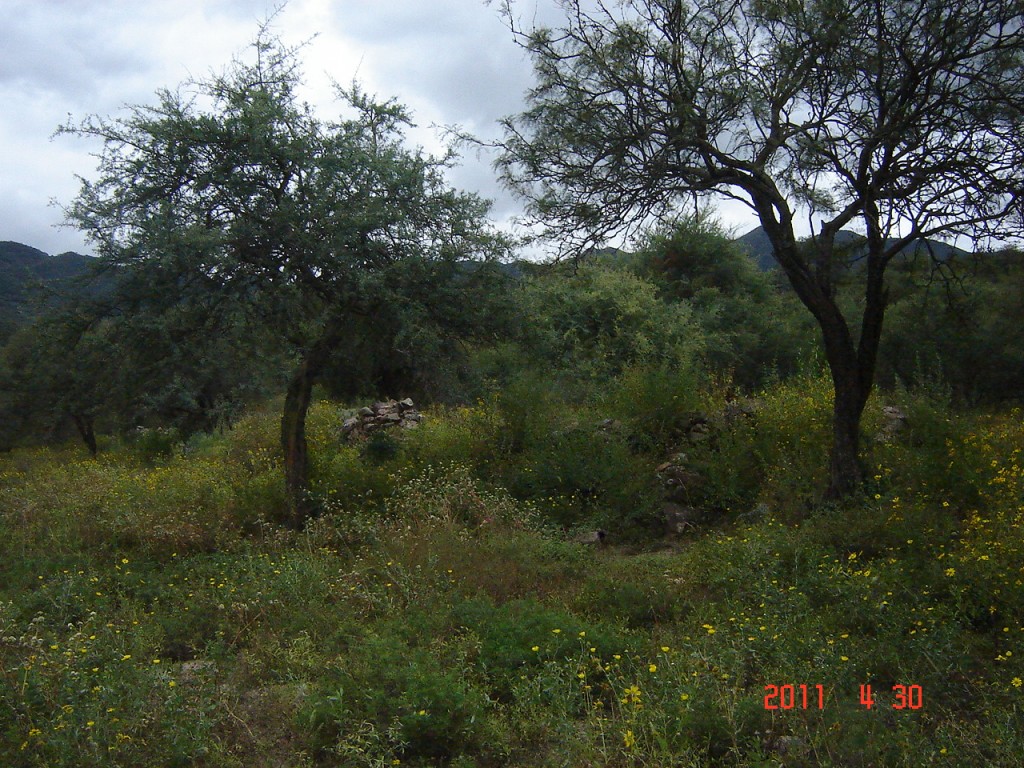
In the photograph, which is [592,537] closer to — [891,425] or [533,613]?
[533,613]

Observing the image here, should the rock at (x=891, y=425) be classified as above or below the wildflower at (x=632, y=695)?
above

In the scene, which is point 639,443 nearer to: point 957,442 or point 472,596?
point 957,442

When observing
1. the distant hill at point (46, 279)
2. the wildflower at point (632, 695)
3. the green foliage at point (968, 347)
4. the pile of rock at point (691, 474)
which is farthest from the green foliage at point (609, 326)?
the wildflower at point (632, 695)

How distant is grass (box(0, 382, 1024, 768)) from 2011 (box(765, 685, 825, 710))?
3cm

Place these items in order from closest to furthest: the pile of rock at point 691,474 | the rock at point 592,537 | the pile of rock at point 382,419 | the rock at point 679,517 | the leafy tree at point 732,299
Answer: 1. the rock at point 592,537
2. the rock at point 679,517
3. the pile of rock at point 691,474
4. the pile of rock at point 382,419
5. the leafy tree at point 732,299

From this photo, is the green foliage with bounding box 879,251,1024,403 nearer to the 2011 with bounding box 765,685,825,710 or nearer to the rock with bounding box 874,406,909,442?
the rock with bounding box 874,406,909,442

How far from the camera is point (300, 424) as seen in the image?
9617mm

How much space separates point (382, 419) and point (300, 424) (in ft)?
10.4

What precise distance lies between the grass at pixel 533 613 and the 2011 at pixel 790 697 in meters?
0.03

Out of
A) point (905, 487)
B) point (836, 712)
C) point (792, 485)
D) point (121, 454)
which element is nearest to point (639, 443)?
point (792, 485)

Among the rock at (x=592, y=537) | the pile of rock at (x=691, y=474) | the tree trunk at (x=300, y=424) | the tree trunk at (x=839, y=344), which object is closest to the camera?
the tree trunk at (x=839, y=344)

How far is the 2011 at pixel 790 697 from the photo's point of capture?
404cm

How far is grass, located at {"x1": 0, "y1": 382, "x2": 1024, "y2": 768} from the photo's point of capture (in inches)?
159

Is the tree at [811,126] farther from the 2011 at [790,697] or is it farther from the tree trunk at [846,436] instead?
the 2011 at [790,697]
